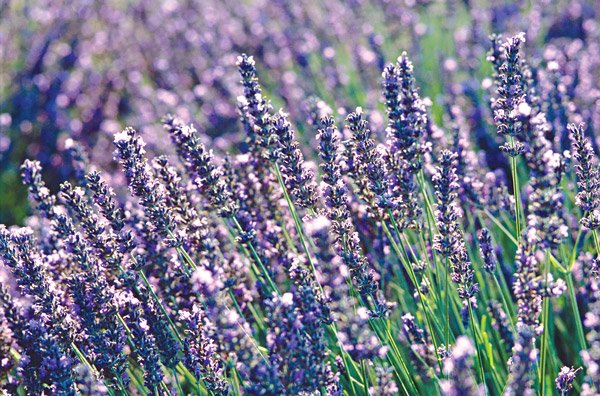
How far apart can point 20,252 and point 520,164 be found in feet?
10.2

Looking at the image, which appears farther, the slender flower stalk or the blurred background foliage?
the blurred background foliage

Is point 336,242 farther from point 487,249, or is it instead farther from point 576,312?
point 576,312

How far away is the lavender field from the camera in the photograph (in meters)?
1.82

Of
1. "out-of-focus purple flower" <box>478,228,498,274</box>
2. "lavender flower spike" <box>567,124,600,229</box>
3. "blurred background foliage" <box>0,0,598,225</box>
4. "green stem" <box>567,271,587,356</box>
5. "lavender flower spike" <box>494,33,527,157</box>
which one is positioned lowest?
"green stem" <box>567,271,587,356</box>

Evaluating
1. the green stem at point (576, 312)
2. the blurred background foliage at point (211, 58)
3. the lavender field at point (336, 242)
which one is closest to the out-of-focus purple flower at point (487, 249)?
the lavender field at point (336, 242)

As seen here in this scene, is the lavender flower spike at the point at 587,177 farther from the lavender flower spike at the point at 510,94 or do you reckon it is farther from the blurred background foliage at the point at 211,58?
the blurred background foliage at the point at 211,58

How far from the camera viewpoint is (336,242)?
2.27 metres

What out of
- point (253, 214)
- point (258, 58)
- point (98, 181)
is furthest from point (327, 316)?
point (258, 58)

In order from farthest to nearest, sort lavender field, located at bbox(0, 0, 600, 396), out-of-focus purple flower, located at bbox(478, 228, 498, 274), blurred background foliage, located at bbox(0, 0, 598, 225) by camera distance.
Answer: blurred background foliage, located at bbox(0, 0, 598, 225) → out-of-focus purple flower, located at bbox(478, 228, 498, 274) → lavender field, located at bbox(0, 0, 600, 396)

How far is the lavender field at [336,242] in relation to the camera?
1.82 m

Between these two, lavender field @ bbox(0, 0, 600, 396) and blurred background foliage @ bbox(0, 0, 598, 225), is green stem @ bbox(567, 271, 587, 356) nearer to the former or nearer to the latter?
lavender field @ bbox(0, 0, 600, 396)

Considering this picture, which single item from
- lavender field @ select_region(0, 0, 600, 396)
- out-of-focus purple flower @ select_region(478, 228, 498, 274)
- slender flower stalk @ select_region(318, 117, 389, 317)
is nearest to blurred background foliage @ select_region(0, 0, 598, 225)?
lavender field @ select_region(0, 0, 600, 396)

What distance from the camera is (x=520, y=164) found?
12.1ft

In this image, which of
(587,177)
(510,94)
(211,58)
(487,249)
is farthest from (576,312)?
(211,58)
